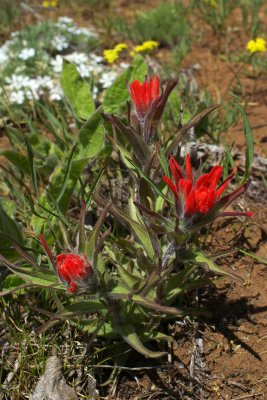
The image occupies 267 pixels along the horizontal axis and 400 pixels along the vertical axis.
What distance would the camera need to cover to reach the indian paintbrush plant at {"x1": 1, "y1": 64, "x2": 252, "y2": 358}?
5.28 feet

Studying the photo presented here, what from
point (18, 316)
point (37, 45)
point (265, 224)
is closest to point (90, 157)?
point (18, 316)

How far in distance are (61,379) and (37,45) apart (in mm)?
2802

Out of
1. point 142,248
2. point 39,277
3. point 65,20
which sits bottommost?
point 142,248

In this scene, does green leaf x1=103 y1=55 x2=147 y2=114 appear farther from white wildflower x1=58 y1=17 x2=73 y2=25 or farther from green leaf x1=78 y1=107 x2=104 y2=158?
white wildflower x1=58 y1=17 x2=73 y2=25

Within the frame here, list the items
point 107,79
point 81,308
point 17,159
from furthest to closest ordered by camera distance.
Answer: point 107,79, point 17,159, point 81,308

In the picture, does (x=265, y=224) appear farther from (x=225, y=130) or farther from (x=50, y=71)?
(x=50, y=71)

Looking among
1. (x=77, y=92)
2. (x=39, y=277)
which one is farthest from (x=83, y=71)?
(x=39, y=277)

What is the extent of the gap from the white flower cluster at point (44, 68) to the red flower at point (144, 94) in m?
1.38

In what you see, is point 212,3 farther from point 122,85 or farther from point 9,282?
point 9,282

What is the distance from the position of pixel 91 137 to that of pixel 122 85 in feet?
1.49

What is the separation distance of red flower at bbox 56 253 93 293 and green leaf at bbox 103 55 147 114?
1220 mm

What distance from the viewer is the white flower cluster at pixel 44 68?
11.0 ft

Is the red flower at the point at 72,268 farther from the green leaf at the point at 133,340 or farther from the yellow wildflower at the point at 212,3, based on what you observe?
the yellow wildflower at the point at 212,3

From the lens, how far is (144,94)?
188 centimetres
